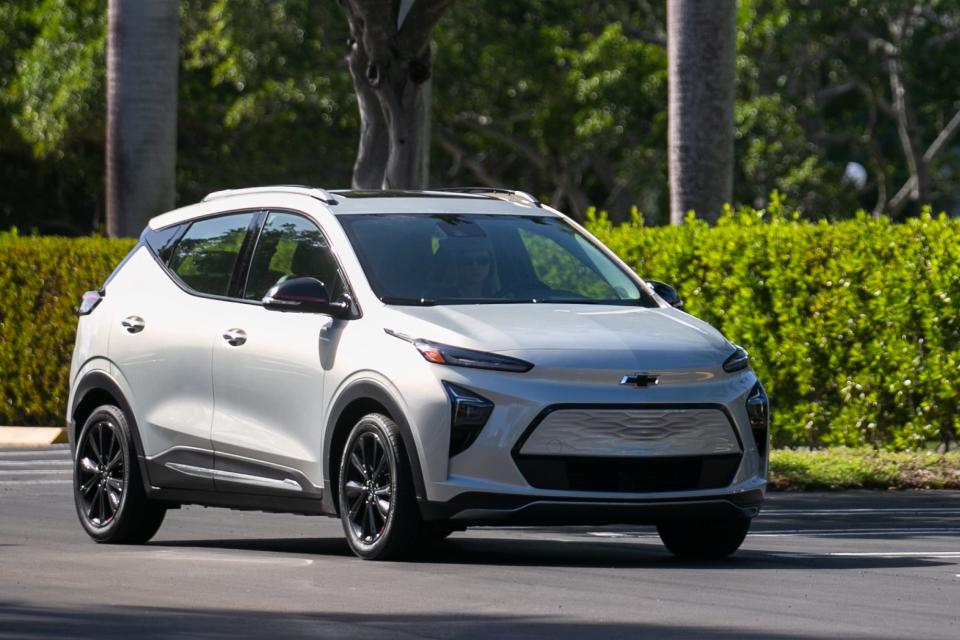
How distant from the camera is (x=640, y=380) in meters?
9.42

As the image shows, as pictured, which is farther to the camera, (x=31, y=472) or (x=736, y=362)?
(x=31, y=472)

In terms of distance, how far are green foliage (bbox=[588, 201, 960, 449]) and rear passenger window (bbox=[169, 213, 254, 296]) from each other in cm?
666

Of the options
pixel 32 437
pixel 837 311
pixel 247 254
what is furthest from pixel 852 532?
pixel 32 437

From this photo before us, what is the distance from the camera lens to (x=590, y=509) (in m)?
9.45

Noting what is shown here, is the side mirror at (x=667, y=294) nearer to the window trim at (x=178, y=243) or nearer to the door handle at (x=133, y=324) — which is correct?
the window trim at (x=178, y=243)

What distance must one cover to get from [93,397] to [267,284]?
167 cm

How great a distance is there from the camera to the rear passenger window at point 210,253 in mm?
11070

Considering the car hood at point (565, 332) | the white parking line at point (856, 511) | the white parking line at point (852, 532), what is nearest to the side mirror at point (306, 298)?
the car hood at point (565, 332)

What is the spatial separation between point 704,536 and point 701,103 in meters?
9.58

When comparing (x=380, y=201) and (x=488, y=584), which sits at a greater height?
(x=380, y=201)

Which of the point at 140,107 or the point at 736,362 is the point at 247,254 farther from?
the point at 140,107

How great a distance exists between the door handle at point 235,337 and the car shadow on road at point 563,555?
107 cm

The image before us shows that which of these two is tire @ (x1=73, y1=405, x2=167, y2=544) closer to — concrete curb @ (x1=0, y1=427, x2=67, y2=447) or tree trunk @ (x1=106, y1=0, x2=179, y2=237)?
concrete curb @ (x1=0, y1=427, x2=67, y2=447)

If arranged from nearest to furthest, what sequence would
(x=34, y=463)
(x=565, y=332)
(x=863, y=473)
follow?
(x=565, y=332)
(x=863, y=473)
(x=34, y=463)
